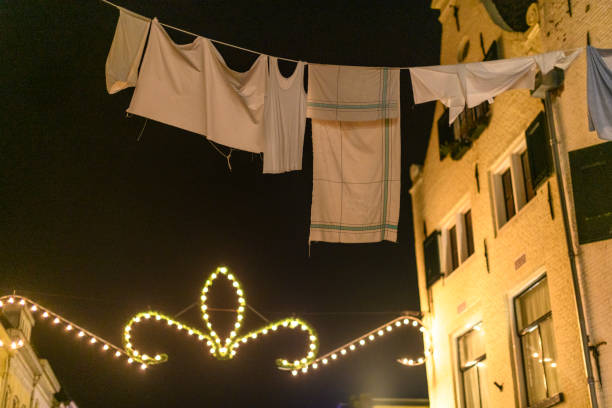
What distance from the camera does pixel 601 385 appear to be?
882 centimetres

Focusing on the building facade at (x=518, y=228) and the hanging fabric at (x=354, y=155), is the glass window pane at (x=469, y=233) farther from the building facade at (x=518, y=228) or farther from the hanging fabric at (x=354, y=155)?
the hanging fabric at (x=354, y=155)

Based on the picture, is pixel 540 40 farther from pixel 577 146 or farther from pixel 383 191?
pixel 383 191

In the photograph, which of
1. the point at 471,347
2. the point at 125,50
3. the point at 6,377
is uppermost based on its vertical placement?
the point at 6,377

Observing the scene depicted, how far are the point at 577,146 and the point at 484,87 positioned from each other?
2.06 m

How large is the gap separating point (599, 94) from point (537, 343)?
4644 mm

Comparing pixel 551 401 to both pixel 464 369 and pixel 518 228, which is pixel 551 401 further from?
pixel 464 369

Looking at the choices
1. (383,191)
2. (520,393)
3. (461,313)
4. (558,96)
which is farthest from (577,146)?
(461,313)

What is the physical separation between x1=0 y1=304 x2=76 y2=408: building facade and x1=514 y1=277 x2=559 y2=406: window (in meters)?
19.6

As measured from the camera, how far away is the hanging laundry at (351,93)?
901 centimetres

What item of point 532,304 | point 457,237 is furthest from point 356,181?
point 457,237

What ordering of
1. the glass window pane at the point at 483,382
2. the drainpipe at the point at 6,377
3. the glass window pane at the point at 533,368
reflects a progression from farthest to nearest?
the drainpipe at the point at 6,377 → the glass window pane at the point at 483,382 → the glass window pane at the point at 533,368

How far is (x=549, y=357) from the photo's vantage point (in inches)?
427

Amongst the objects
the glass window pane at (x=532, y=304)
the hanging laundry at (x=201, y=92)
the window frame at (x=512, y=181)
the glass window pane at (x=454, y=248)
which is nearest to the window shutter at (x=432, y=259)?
the glass window pane at (x=454, y=248)

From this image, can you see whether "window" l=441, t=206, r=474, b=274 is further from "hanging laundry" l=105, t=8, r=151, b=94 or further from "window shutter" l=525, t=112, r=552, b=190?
"hanging laundry" l=105, t=8, r=151, b=94
